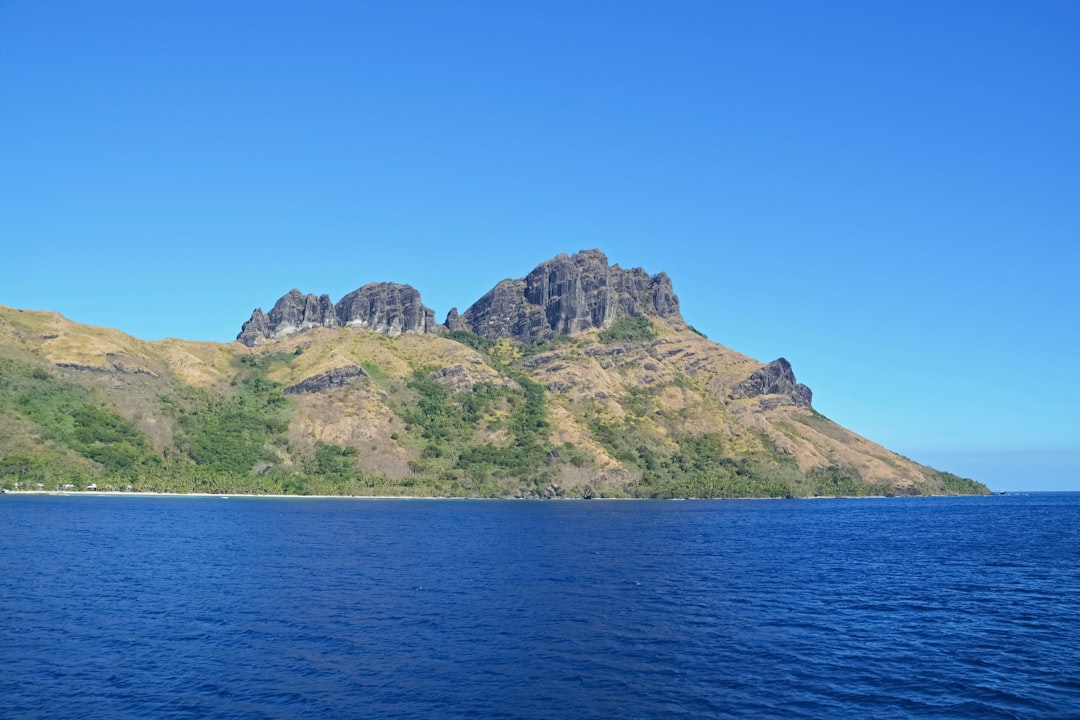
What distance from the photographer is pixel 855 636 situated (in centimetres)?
6469

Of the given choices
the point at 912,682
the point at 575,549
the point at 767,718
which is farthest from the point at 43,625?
the point at 575,549

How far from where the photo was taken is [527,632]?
65125 mm

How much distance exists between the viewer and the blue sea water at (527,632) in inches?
1865

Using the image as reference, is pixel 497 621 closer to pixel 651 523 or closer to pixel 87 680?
pixel 87 680

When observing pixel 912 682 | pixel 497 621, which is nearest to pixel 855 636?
pixel 912 682

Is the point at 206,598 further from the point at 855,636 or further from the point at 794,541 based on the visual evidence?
the point at 794,541

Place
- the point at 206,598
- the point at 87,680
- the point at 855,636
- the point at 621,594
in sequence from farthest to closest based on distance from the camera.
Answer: the point at 621,594 < the point at 206,598 < the point at 855,636 < the point at 87,680

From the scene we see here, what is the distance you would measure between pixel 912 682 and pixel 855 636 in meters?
13.1

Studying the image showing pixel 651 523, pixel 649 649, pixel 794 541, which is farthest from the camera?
pixel 651 523

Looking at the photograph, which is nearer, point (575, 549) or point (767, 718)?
point (767, 718)

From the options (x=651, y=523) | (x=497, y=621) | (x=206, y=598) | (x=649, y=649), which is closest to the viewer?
(x=649, y=649)

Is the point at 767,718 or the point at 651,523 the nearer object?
the point at 767,718

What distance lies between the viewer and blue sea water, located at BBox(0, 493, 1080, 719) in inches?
1865

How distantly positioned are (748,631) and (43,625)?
5816 cm
